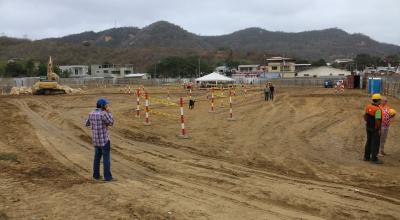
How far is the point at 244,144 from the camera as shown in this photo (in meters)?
14.2

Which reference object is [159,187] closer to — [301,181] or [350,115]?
[301,181]

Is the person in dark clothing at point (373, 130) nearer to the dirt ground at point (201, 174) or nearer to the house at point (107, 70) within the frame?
the dirt ground at point (201, 174)

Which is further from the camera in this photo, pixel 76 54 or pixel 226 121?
pixel 76 54

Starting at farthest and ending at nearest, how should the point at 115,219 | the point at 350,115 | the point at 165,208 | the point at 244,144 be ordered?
the point at 350,115 < the point at 244,144 < the point at 165,208 < the point at 115,219

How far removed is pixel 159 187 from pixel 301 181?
280cm

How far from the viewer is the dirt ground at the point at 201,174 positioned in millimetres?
7156

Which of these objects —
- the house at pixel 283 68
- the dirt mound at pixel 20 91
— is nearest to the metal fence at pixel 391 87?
the dirt mound at pixel 20 91

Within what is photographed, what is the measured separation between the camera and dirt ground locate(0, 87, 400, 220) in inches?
282

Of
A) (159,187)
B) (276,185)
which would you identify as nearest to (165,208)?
(159,187)

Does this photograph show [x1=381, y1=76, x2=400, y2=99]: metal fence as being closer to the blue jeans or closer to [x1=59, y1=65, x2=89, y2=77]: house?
the blue jeans

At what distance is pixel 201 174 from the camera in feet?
31.9

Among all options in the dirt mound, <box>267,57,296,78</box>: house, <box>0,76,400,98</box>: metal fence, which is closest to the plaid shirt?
the dirt mound

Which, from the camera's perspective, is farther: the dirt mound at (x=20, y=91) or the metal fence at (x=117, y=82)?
the metal fence at (x=117, y=82)

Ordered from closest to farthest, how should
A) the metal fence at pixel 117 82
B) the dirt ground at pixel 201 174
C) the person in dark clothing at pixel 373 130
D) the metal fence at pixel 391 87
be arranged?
the dirt ground at pixel 201 174
the person in dark clothing at pixel 373 130
the metal fence at pixel 391 87
the metal fence at pixel 117 82
